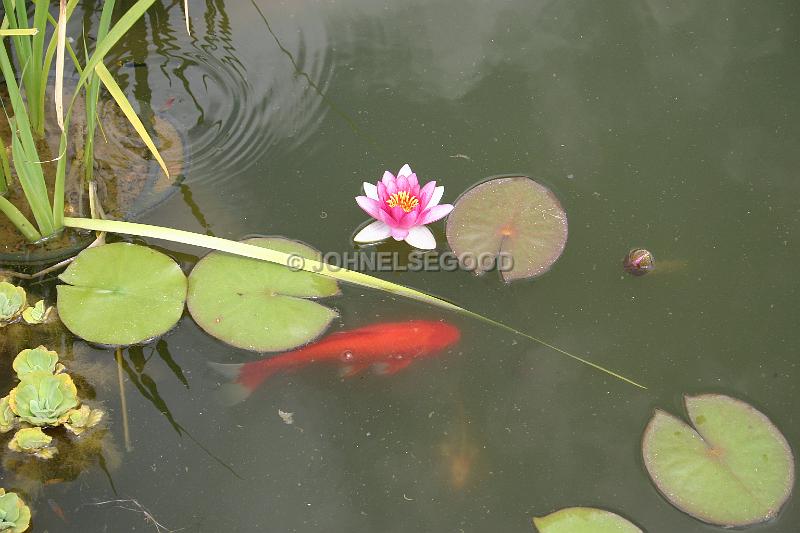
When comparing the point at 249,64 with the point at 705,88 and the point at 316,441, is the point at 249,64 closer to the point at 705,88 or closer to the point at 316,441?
the point at 316,441

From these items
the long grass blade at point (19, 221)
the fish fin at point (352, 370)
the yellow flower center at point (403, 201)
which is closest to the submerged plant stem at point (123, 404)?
the long grass blade at point (19, 221)

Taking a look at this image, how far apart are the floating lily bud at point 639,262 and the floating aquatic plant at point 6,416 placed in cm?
214

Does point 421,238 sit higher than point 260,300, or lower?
higher

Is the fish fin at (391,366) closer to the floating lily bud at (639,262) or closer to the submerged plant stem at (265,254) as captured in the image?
the submerged plant stem at (265,254)

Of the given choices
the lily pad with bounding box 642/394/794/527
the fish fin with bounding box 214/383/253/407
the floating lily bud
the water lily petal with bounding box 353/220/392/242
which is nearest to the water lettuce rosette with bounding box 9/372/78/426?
the fish fin with bounding box 214/383/253/407

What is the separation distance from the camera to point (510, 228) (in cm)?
264

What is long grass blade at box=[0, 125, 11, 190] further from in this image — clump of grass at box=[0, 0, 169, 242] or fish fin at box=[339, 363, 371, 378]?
fish fin at box=[339, 363, 371, 378]

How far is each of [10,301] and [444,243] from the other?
1517mm

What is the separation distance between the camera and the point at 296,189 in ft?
9.20

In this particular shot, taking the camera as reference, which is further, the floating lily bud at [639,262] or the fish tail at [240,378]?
the floating lily bud at [639,262]

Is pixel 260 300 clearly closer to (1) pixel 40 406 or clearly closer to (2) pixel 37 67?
(1) pixel 40 406

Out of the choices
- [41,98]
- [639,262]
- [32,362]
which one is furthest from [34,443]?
[639,262]

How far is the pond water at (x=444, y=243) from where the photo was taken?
2.30 metres

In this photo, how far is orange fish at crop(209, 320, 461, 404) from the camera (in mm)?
2443
